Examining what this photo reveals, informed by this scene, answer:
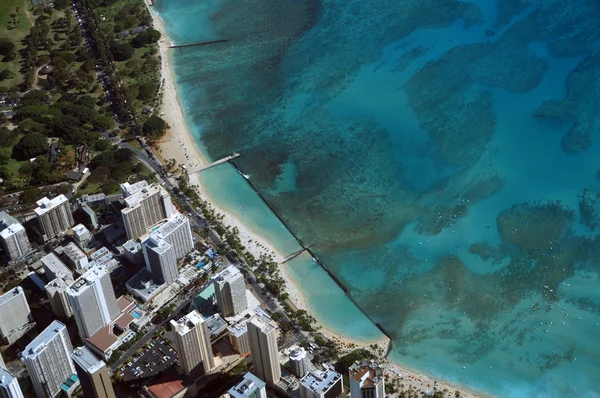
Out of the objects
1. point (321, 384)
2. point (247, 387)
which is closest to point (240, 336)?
point (247, 387)

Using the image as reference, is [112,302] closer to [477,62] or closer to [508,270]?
[508,270]

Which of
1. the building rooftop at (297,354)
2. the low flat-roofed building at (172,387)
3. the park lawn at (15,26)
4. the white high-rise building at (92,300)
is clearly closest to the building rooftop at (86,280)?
the white high-rise building at (92,300)

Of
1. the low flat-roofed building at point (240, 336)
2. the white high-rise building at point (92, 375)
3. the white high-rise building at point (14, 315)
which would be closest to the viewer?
the white high-rise building at point (92, 375)

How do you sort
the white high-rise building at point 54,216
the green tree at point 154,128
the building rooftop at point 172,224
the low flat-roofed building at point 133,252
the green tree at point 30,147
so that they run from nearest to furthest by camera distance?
the building rooftop at point 172,224 < the low flat-roofed building at point 133,252 < the white high-rise building at point 54,216 < the green tree at point 30,147 < the green tree at point 154,128

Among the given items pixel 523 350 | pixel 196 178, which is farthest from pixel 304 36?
pixel 523 350

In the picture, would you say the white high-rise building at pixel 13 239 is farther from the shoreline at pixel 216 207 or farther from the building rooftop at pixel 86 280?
the shoreline at pixel 216 207

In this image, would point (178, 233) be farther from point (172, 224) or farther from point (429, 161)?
point (429, 161)

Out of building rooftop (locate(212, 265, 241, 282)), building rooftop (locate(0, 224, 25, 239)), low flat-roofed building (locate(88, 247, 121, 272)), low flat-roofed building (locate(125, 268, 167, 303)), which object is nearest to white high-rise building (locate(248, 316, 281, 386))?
building rooftop (locate(212, 265, 241, 282))

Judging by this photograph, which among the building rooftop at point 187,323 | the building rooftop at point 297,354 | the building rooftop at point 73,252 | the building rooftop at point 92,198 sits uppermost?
the building rooftop at point 92,198
